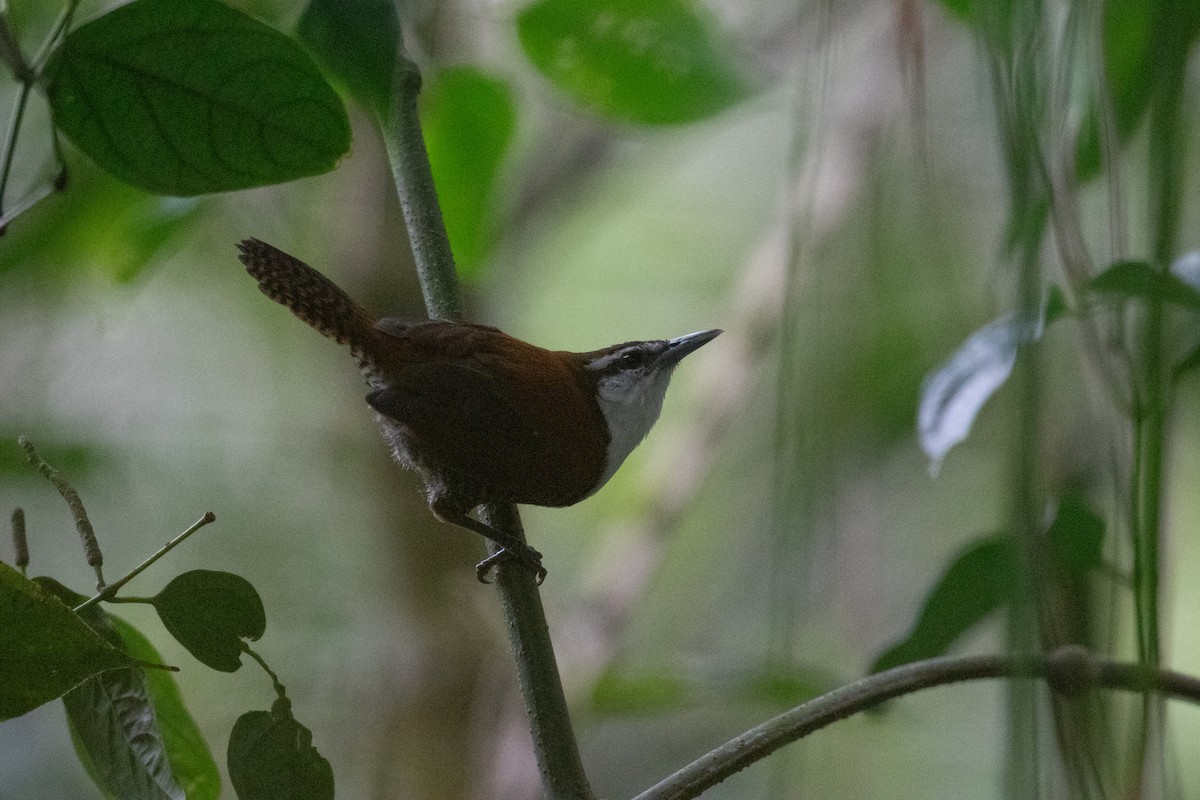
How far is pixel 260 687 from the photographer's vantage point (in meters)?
3.68

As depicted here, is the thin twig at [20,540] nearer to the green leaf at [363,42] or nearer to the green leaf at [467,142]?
the green leaf at [363,42]

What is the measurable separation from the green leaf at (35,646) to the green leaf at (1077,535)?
105 centimetres

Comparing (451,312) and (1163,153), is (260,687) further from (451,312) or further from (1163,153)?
(1163,153)

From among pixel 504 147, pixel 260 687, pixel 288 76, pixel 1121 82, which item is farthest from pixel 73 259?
pixel 260 687

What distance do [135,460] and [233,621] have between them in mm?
3008

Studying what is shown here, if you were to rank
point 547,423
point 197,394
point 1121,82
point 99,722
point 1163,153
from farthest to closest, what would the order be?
1. point 197,394
2. point 547,423
3. point 1121,82
4. point 99,722
5. point 1163,153

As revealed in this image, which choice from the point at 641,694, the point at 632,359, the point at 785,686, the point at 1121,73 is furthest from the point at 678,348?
the point at 1121,73

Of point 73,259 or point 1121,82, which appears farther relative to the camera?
point 73,259

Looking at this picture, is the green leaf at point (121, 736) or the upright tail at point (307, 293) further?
the upright tail at point (307, 293)

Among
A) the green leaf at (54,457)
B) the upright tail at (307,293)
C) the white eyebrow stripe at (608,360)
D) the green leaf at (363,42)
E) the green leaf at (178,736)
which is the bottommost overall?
the green leaf at (178,736)

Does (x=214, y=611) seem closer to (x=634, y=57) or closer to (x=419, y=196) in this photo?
(x=419, y=196)

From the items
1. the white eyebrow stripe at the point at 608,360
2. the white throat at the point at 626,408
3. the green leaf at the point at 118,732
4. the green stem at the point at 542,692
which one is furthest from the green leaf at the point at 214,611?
the white eyebrow stripe at the point at 608,360

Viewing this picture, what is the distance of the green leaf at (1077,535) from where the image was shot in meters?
1.27

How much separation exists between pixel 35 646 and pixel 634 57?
1.06 m
